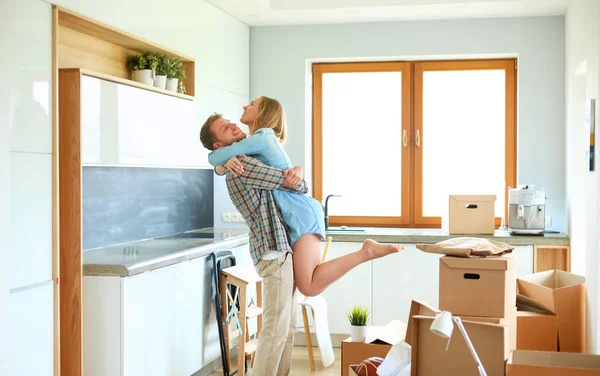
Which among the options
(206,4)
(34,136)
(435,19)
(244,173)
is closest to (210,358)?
(244,173)

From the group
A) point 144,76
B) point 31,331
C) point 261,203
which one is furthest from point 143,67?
point 31,331

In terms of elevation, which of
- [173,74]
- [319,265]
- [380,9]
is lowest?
[319,265]

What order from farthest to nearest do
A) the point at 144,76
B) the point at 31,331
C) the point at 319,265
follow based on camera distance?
1. the point at 144,76
2. the point at 319,265
3. the point at 31,331

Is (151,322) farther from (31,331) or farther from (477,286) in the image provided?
(477,286)

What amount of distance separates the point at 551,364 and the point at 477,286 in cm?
53

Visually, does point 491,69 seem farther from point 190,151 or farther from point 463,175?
point 190,151

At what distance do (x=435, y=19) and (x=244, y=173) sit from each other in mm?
3015

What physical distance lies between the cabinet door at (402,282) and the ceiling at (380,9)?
1.76m

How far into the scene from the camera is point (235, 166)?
330 centimetres

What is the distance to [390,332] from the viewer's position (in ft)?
11.6

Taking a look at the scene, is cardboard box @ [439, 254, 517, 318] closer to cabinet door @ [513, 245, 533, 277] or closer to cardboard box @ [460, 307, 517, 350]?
cardboard box @ [460, 307, 517, 350]

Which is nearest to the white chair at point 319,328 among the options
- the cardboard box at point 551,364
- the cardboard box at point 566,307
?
the cardboard box at point 566,307

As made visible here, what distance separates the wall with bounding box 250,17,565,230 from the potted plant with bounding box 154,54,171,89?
1636mm

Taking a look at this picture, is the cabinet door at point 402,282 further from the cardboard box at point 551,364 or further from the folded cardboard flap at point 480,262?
the cardboard box at point 551,364
